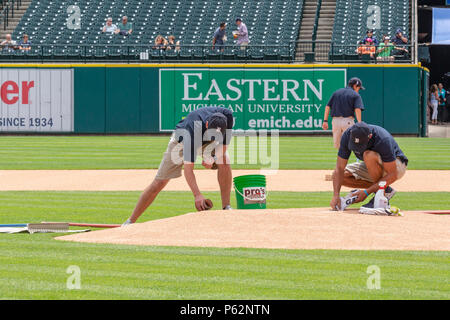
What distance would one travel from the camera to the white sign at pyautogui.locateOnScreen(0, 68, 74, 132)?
106 ft

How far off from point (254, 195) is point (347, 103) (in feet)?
20.4

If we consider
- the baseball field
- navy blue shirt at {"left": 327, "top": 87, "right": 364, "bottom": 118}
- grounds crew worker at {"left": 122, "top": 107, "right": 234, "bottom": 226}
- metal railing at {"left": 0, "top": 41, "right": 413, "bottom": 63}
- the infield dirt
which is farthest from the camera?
metal railing at {"left": 0, "top": 41, "right": 413, "bottom": 63}

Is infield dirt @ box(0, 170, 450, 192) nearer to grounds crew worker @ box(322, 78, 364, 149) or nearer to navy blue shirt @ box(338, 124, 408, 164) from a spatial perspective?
grounds crew worker @ box(322, 78, 364, 149)

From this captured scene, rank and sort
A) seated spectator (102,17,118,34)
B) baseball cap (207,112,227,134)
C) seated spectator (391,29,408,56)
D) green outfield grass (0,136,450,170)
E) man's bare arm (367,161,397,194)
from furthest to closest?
seated spectator (102,17,118,34)
seated spectator (391,29,408,56)
green outfield grass (0,136,450,170)
man's bare arm (367,161,397,194)
baseball cap (207,112,227,134)

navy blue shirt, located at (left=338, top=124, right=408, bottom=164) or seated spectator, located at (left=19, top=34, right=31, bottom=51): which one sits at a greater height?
seated spectator, located at (left=19, top=34, right=31, bottom=51)

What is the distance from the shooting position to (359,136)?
374 inches

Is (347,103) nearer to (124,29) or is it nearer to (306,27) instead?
(124,29)

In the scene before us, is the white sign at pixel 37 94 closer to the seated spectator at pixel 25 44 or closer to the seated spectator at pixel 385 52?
the seated spectator at pixel 25 44

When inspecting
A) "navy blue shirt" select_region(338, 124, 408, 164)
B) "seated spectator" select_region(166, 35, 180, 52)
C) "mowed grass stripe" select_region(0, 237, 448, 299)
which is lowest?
"mowed grass stripe" select_region(0, 237, 448, 299)

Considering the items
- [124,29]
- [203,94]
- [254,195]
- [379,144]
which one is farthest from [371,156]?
[124,29]

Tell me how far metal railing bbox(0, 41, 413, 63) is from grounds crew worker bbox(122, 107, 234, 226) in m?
22.2

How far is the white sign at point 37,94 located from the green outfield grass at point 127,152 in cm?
91

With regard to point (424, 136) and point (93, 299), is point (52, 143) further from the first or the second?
point (93, 299)

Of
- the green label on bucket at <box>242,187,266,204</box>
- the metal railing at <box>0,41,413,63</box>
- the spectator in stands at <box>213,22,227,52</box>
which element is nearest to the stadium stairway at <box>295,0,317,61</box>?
the metal railing at <box>0,41,413,63</box>
